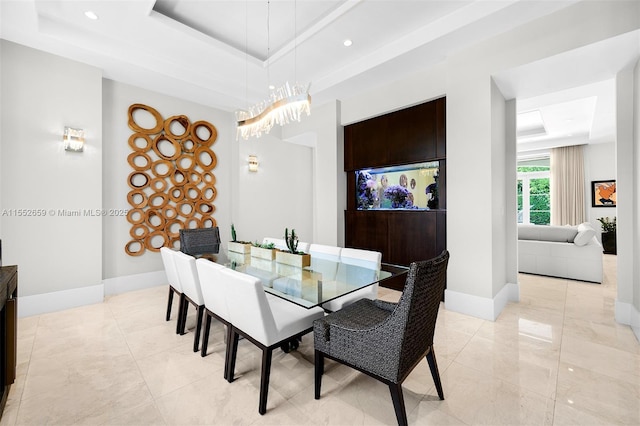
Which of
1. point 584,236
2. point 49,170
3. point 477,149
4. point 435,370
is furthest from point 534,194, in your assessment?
point 49,170

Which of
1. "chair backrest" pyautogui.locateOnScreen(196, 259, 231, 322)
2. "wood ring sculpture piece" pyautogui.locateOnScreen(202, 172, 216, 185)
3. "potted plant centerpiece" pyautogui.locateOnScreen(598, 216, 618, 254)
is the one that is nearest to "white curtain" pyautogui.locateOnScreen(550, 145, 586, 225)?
"potted plant centerpiece" pyautogui.locateOnScreen(598, 216, 618, 254)

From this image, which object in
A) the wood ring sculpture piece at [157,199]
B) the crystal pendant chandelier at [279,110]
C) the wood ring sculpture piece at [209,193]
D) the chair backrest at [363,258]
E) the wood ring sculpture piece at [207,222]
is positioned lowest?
the chair backrest at [363,258]

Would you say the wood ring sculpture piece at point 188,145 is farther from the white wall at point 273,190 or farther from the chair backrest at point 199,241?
the chair backrest at point 199,241

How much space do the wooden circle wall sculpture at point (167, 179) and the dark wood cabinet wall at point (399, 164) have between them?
2.43 metres

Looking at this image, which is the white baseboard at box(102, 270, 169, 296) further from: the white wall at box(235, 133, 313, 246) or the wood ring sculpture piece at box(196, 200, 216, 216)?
the white wall at box(235, 133, 313, 246)

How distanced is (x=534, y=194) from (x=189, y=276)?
9.97 m

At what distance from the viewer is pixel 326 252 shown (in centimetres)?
296

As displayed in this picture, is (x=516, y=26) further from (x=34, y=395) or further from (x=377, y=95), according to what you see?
(x=34, y=395)

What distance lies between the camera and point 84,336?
2.58 m

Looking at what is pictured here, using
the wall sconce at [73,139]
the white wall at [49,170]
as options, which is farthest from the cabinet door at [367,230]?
the wall sconce at [73,139]

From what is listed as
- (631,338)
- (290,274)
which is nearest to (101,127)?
(290,274)

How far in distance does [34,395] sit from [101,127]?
10.1ft

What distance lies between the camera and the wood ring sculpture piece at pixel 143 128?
12.9ft

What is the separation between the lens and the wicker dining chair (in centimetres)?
133
